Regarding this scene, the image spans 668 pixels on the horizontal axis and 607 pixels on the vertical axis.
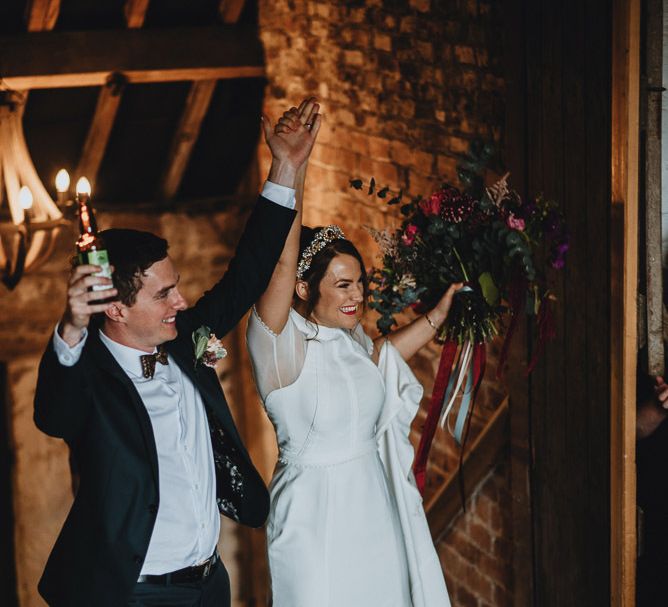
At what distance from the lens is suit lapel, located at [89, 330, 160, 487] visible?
287cm

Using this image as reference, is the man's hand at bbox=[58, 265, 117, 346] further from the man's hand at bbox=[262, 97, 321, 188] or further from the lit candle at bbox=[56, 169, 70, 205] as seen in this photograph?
the lit candle at bbox=[56, 169, 70, 205]

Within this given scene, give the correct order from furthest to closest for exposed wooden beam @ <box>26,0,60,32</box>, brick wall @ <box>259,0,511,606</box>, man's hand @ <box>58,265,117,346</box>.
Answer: exposed wooden beam @ <box>26,0,60,32</box> < brick wall @ <box>259,0,511,606</box> < man's hand @ <box>58,265,117,346</box>

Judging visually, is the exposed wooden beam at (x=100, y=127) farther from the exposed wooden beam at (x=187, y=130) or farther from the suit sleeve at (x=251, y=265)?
the suit sleeve at (x=251, y=265)

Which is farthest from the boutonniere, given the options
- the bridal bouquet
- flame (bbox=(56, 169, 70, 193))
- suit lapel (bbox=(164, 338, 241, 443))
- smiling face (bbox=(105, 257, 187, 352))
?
flame (bbox=(56, 169, 70, 193))

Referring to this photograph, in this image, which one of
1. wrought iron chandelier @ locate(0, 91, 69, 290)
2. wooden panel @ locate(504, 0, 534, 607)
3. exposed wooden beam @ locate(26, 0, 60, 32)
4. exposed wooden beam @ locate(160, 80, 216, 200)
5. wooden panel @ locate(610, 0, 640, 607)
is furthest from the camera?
exposed wooden beam @ locate(160, 80, 216, 200)

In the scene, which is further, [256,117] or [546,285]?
[256,117]

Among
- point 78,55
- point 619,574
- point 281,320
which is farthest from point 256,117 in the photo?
point 619,574

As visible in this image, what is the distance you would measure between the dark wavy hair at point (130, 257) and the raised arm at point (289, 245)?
0.35 m

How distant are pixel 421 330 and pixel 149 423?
41.8 inches

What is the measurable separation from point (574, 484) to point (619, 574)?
572 mm

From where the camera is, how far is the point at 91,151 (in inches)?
235

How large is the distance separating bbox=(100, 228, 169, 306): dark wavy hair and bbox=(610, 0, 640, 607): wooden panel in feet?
4.40

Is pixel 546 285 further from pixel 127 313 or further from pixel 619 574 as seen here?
pixel 127 313

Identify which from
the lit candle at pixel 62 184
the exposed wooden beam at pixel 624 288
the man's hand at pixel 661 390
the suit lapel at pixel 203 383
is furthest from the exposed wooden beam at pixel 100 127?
the man's hand at pixel 661 390
